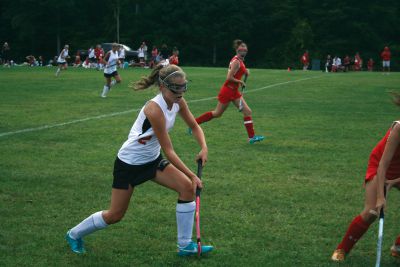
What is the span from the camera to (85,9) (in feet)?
265

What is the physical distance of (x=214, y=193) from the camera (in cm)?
772

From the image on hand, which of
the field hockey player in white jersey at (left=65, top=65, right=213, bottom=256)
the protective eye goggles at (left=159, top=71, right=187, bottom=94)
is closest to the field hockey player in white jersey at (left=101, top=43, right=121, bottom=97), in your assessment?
the field hockey player in white jersey at (left=65, top=65, right=213, bottom=256)

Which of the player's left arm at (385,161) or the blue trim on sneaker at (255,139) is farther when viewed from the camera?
the blue trim on sneaker at (255,139)

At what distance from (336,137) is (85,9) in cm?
7233

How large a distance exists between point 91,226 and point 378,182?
246cm

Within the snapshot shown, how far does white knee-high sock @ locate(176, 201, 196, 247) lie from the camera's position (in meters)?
5.32

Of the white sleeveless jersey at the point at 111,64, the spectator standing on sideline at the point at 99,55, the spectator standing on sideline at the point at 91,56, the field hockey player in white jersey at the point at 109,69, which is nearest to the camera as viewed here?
the field hockey player in white jersey at the point at 109,69

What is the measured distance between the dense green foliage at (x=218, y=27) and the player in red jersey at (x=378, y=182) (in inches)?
2658

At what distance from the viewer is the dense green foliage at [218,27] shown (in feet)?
238

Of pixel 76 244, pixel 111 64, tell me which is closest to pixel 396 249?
pixel 76 244

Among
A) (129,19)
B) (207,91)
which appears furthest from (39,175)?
(129,19)

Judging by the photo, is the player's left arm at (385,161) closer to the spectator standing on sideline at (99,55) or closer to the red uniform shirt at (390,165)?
the red uniform shirt at (390,165)

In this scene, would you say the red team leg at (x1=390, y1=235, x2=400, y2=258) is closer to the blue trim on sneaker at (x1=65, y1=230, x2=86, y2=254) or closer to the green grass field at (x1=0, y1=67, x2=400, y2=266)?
the green grass field at (x1=0, y1=67, x2=400, y2=266)

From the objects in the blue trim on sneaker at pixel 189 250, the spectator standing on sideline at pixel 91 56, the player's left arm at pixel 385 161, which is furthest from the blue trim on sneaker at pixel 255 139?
the spectator standing on sideline at pixel 91 56
